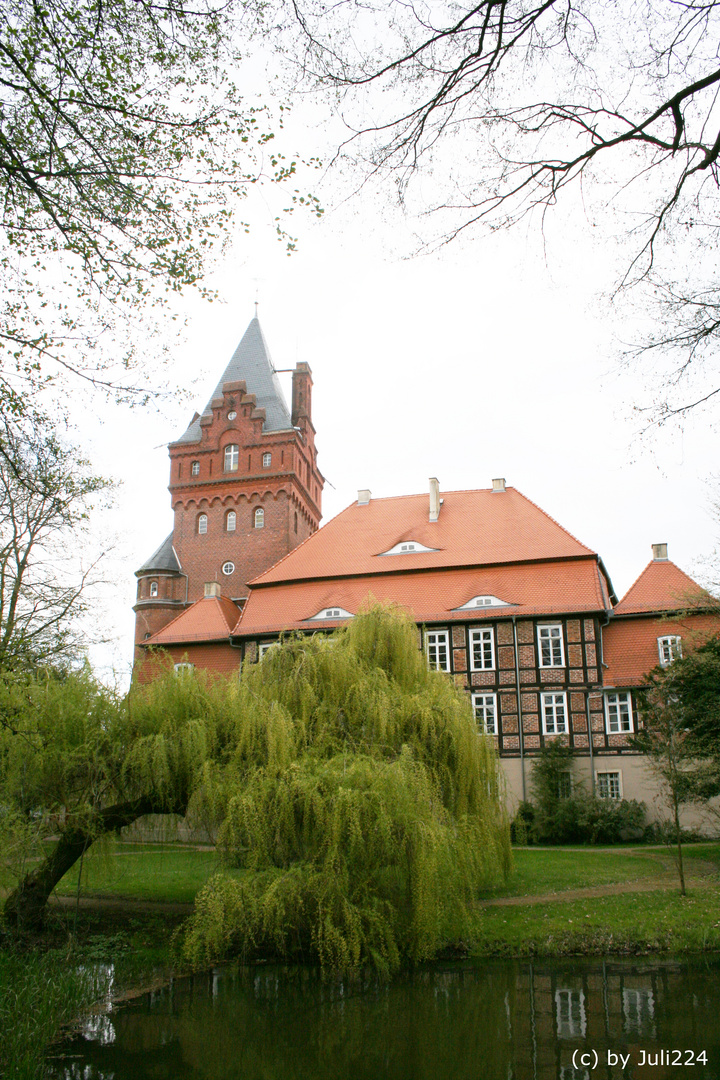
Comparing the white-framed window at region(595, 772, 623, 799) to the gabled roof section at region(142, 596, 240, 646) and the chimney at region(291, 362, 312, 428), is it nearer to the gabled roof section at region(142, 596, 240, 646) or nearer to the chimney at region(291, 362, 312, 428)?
the gabled roof section at region(142, 596, 240, 646)

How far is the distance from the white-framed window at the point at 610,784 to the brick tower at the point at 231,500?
15709 millimetres

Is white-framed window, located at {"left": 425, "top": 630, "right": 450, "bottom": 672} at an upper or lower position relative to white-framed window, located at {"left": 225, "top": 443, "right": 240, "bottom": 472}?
lower

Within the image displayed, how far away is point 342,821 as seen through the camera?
10.7m

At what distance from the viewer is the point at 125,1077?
25.2ft

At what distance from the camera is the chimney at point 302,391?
3934 cm

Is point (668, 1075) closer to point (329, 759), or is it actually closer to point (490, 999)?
point (490, 999)

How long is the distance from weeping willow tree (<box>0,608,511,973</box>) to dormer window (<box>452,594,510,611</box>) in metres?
10.3

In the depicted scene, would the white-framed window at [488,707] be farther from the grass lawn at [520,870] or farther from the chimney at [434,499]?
the chimney at [434,499]

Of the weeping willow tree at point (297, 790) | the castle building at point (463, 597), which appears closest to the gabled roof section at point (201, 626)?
the castle building at point (463, 597)

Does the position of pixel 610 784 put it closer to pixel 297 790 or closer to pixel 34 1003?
pixel 297 790

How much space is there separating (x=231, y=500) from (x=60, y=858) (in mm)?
24260

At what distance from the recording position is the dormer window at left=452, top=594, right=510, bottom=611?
25.6 metres

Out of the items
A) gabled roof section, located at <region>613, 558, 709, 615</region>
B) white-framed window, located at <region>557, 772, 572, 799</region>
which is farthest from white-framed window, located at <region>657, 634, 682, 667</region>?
white-framed window, located at <region>557, 772, 572, 799</region>

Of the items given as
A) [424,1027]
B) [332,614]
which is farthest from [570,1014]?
[332,614]
